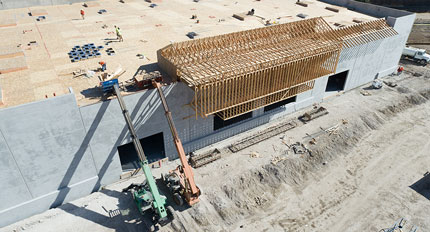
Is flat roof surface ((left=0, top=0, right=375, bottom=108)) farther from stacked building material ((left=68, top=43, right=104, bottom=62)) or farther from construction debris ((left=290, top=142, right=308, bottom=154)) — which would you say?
construction debris ((left=290, top=142, right=308, bottom=154))

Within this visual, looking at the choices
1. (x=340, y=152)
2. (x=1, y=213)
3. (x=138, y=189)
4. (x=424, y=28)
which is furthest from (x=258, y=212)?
(x=424, y=28)

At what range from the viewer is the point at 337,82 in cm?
3638

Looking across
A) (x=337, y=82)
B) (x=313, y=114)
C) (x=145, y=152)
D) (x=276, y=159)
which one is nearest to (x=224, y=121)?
(x=276, y=159)

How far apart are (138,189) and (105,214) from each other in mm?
2764

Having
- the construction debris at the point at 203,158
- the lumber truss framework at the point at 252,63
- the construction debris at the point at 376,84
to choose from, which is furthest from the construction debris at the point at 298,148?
the construction debris at the point at 376,84

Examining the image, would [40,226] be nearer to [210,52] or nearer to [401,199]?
[210,52]

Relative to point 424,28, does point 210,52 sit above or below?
above

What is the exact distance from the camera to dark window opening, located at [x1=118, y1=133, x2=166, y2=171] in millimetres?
23373

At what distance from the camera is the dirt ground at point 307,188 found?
64.0 ft

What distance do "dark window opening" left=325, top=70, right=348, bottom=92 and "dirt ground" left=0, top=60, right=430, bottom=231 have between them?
5.62 m

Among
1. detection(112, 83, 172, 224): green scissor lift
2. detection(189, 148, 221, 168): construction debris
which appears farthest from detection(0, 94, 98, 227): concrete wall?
detection(189, 148, 221, 168): construction debris

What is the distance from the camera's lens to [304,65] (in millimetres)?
25062

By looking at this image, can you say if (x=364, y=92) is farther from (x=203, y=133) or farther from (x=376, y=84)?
(x=203, y=133)

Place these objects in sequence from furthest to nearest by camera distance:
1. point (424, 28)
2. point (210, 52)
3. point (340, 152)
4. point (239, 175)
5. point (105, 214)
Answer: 1. point (424, 28)
2. point (340, 152)
3. point (210, 52)
4. point (239, 175)
5. point (105, 214)
